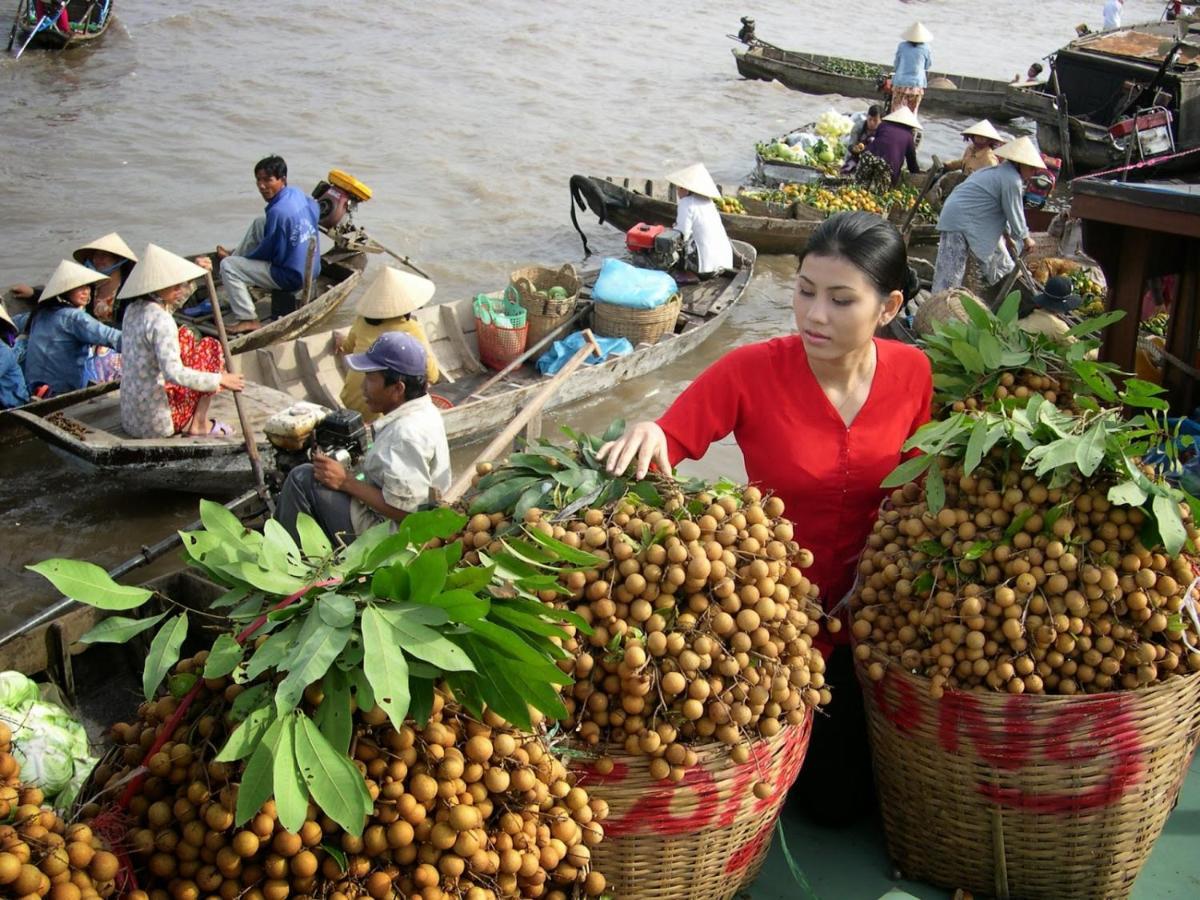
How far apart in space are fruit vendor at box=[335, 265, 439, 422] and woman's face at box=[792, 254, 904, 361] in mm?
3844

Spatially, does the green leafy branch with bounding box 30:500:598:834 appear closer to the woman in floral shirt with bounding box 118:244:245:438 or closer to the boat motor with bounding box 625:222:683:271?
the woman in floral shirt with bounding box 118:244:245:438

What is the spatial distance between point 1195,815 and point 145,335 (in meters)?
5.32

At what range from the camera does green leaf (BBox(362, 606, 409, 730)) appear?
1.58m

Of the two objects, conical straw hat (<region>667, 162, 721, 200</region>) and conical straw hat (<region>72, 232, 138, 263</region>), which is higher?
conical straw hat (<region>667, 162, 721, 200</region>)

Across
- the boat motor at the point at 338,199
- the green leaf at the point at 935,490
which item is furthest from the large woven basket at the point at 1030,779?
the boat motor at the point at 338,199

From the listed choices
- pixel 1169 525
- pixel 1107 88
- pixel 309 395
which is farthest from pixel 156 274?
pixel 1107 88

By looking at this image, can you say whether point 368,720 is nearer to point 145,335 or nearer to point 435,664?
point 435,664

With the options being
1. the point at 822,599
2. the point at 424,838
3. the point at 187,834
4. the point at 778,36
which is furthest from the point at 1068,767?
the point at 778,36

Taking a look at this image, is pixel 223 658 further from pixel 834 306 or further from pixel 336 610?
pixel 834 306

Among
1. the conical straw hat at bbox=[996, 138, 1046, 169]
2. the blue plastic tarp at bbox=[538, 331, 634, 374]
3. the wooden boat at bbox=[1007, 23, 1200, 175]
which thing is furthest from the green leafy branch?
the wooden boat at bbox=[1007, 23, 1200, 175]

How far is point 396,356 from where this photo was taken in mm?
4258

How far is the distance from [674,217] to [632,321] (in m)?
3.21

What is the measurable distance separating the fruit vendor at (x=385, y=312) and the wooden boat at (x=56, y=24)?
558 inches

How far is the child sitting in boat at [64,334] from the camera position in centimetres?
646
